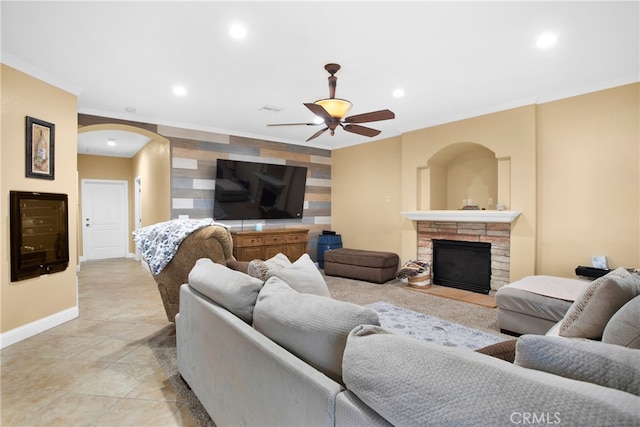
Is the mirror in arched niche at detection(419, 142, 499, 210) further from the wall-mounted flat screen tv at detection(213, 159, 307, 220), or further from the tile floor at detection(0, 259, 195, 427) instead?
the tile floor at detection(0, 259, 195, 427)

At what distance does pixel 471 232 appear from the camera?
4914 millimetres

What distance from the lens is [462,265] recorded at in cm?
508

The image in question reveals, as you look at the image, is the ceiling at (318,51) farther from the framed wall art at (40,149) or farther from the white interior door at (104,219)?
the white interior door at (104,219)

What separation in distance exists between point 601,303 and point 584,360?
4.04ft

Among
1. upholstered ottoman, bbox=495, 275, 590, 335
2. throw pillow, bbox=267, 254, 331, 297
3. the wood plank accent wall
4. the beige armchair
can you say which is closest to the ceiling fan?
the beige armchair

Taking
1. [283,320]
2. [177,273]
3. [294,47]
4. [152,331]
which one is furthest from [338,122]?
[152,331]

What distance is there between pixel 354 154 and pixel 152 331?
478 cm

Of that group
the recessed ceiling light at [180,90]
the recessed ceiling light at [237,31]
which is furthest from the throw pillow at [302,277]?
the recessed ceiling light at [180,90]

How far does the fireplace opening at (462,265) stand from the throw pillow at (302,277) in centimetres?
351

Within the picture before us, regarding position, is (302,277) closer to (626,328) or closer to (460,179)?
(626,328)

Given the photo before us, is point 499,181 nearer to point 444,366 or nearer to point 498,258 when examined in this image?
point 498,258

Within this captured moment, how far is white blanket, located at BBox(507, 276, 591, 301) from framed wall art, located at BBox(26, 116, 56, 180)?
4.73 meters

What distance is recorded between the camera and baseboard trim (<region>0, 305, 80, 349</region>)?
9.71 ft

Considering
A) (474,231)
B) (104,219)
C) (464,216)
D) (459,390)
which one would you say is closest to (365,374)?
(459,390)
